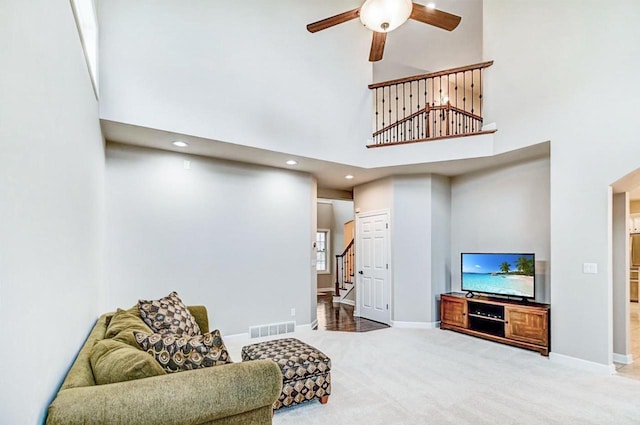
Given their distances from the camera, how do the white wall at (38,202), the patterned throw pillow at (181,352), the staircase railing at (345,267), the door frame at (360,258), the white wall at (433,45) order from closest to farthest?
the white wall at (38,202) → the patterned throw pillow at (181,352) → the white wall at (433,45) → the door frame at (360,258) → the staircase railing at (345,267)

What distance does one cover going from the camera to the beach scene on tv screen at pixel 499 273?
14.9 feet

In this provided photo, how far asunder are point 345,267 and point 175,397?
830cm

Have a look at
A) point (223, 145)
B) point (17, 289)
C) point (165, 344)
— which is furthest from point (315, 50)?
point (17, 289)

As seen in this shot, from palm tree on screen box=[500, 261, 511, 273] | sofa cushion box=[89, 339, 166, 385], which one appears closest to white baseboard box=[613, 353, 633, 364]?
palm tree on screen box=[500, 261, 511, 273]

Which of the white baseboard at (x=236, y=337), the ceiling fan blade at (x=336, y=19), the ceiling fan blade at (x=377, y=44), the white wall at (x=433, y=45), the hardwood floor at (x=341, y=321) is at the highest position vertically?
the white wall at (x=433, y=45)

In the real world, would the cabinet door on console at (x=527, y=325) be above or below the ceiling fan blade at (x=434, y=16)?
below

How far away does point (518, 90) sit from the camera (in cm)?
447

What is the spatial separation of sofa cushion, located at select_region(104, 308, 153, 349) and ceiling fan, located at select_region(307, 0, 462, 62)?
Answer: 2943 millimetres

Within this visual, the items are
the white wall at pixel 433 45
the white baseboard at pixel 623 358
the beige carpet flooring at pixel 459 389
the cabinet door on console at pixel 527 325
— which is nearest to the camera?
the beige carpet flooring at pixel 459 389

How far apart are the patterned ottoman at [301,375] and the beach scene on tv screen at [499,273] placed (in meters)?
3.14

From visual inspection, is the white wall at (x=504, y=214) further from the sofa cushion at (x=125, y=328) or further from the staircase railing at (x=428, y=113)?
the sofa cushion at (x=125, y=328)

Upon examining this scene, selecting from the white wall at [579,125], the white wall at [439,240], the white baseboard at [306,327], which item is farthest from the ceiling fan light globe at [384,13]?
the white baseboard at [306,327]

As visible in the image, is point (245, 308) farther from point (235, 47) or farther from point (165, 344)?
point (235, 47)

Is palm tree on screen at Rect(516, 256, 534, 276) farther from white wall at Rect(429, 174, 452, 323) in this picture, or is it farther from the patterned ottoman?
the patterned ottoman
